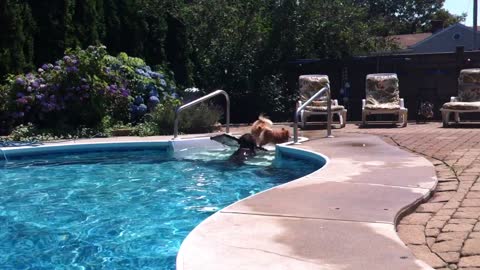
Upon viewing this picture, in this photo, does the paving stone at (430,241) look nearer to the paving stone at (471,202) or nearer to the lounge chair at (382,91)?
the paving stone at (471,202)

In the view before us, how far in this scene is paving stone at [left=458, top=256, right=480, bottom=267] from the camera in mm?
3224

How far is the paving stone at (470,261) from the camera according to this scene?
3.22 meters

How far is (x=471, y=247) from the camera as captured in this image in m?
3.53

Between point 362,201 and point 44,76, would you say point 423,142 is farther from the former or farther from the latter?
point 44,76

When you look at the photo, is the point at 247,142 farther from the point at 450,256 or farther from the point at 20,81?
the point at 450,256

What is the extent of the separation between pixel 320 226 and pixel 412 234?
2.07ft

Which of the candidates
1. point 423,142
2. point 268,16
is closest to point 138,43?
point 268,16

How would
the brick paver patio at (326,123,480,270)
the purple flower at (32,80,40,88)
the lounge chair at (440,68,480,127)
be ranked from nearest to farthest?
1. the brick paver patio at (326,123,480,270)
2. the purple flower at (32,80,40,88)
3. the lounge chair at (440,68,480,127)

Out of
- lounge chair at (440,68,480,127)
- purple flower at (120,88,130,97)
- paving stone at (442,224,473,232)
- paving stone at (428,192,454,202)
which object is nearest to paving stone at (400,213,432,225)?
paving stone at (442,224,473,232)

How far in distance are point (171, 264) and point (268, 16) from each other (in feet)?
39.6

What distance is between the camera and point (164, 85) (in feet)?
43.3

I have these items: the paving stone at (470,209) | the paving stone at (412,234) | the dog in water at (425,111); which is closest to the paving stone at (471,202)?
the paving stone at (470,209)

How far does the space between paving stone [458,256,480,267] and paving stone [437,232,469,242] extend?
15.3 inches

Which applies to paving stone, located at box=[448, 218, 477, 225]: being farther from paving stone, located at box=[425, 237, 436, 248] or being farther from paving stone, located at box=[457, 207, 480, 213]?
paving stone, located at box=[425, 237, 436, 248]
